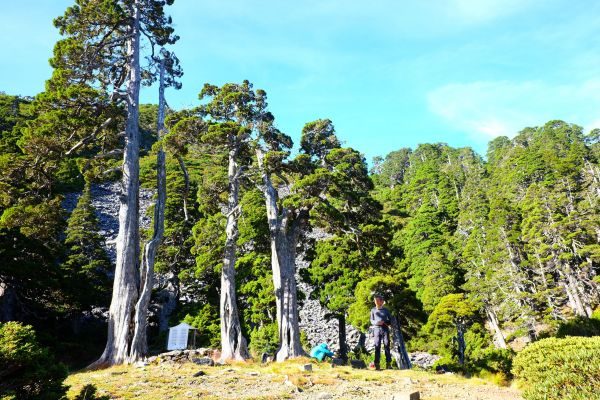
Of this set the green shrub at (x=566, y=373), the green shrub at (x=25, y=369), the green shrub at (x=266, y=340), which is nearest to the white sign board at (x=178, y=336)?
the green shrub at (x=266, y=340)

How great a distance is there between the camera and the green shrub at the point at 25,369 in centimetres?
405

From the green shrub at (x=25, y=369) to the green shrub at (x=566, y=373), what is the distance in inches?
227

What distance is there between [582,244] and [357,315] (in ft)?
62.1

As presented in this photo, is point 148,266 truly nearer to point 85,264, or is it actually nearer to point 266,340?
point 266,340

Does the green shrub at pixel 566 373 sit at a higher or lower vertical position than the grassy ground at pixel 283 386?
higher

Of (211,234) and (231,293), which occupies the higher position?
(211,234)

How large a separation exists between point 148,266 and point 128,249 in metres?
0.93

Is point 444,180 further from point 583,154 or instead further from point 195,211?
point 195,211

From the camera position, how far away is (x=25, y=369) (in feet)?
13.9

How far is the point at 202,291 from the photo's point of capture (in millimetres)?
22719

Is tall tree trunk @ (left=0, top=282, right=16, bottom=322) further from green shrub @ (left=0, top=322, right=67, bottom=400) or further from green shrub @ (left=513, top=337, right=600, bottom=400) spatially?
green shrub @ (left=513, top=337, right=600, bottom=400)

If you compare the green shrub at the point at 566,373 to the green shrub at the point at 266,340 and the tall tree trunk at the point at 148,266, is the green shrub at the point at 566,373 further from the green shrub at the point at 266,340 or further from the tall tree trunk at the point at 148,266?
the green shrub at the point at 266,340

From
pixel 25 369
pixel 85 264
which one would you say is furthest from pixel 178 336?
pixel 85 264

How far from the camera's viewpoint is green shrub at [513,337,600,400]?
433 centimetres
